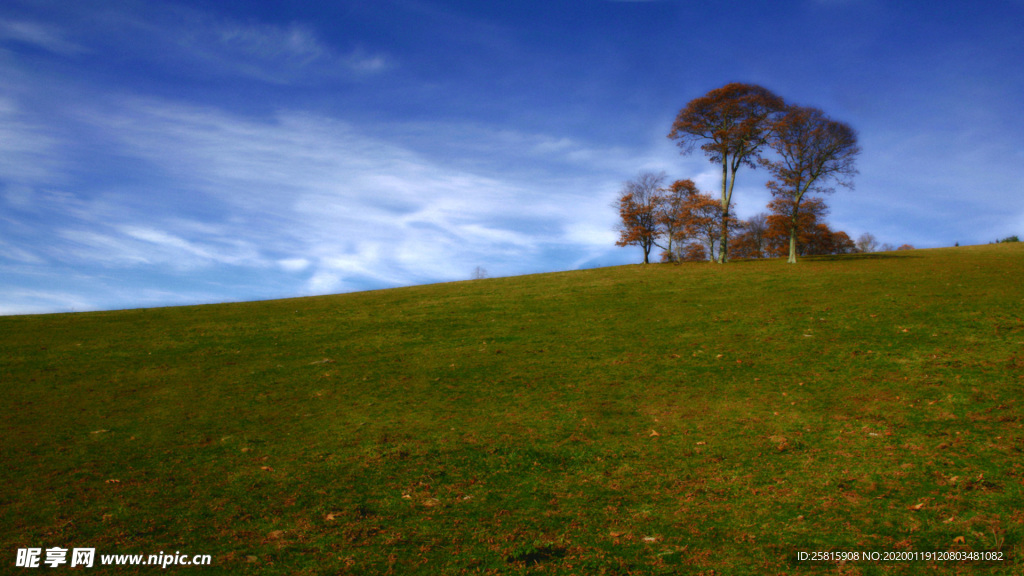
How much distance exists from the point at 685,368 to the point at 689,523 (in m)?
9.16

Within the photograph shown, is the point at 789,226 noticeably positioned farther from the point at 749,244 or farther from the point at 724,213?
the point at 749,244

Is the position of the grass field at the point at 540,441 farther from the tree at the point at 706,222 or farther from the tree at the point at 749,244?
the tree at the point at 749,244

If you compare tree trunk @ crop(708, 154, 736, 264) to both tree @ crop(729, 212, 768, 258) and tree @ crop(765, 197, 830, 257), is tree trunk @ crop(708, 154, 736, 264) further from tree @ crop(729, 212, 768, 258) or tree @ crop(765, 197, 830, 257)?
tree @ crop(729, 212, 768, 258)

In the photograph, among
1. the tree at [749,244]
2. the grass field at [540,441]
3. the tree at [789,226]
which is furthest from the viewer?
the tree at [749,244]

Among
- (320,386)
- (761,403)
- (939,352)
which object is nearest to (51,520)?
(320,386)

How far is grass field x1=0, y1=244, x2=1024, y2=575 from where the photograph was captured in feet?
23.2

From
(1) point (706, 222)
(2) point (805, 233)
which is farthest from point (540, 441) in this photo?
(2) point (805, 233)

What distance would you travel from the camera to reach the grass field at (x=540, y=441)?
707 centimetres

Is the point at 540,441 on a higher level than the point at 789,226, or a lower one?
lower

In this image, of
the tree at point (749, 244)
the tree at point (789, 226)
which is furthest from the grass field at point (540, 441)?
the tree at point (749, 244)

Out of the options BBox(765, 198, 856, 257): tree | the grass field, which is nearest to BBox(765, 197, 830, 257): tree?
BBox(765, 198, 856, 257): tree

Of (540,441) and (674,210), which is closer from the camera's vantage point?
(540,441)

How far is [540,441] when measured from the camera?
11.2 meters

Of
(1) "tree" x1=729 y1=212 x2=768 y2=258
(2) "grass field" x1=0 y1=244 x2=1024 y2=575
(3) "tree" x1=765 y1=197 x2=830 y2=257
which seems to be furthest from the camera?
(1) "tree" x1=729 y1=212 x2=768 y2=258
